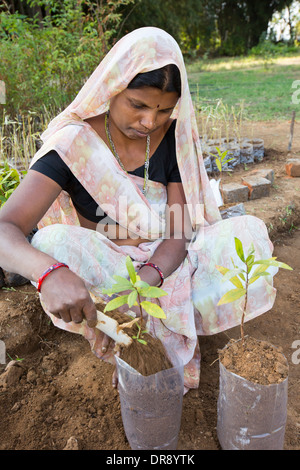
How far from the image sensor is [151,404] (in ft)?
3.97

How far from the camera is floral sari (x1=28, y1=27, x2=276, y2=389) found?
58.2 inches

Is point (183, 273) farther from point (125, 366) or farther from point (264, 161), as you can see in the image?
point (264, 161)

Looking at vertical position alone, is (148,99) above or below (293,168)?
above

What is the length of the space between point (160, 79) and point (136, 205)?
1.66 feet

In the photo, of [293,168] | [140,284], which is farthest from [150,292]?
[293,168]

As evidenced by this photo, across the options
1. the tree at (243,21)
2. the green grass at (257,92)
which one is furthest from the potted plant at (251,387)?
the tree at (243,21)

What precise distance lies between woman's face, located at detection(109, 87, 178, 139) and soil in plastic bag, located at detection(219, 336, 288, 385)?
2.76ft

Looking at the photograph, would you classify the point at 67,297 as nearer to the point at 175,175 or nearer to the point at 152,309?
the point at 152,309

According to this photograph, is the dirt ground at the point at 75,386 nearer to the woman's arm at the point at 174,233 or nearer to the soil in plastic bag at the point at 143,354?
the soil in plastic bag at the point at 143,354

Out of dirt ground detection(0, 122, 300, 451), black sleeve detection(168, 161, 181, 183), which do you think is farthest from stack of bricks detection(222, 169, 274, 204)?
black sleeve detection(168, 161, 181, 183)

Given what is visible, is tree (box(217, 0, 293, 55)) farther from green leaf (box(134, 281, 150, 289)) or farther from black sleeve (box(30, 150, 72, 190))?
green leaf (box(134, 281, 150, 289))

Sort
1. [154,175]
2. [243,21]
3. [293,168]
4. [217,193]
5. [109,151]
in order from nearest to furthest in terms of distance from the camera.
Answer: [109,151] → [154,175] → [217,193] → [293,168] → [243,21]

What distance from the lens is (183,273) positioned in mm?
1674
